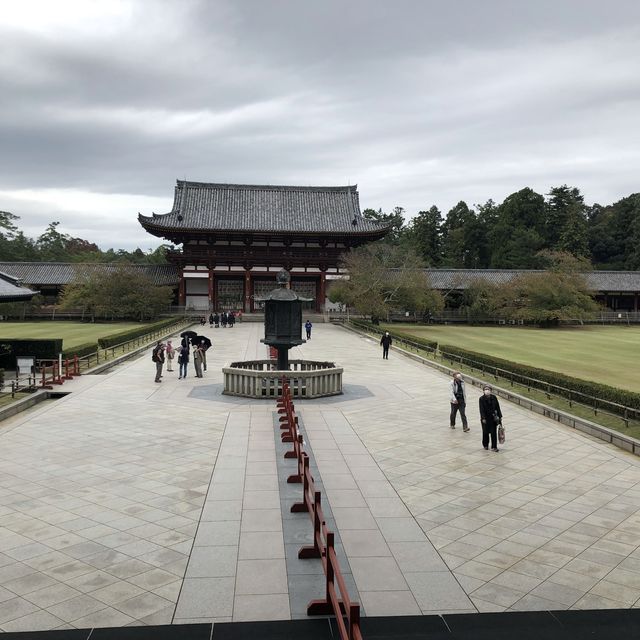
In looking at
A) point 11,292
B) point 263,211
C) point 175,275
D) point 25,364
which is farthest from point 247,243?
point 25,364

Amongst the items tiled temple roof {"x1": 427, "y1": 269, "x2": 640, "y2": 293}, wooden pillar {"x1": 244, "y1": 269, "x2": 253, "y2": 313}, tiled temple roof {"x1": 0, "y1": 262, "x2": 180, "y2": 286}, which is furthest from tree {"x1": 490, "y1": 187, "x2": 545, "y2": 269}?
tiled temple roof {"x1": 0, "y1": 262, "x2": 180, "y2": 286}

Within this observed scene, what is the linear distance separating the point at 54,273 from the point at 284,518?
5595 centimetres

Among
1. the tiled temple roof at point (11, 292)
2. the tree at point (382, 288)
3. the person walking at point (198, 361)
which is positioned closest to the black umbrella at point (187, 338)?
the person walking at point (198, 361)

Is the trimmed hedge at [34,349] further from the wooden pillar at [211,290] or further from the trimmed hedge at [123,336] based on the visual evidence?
the wooden pillar at [211,290]

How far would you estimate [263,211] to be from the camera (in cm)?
6003

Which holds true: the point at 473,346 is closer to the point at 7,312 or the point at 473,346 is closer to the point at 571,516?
the point at 571,516

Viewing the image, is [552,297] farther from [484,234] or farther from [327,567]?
[327,567]

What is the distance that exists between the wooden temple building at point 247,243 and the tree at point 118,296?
6158 millimetres

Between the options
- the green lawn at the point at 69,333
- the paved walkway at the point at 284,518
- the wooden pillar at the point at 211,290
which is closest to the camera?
the paved walkway at the point at 284,518

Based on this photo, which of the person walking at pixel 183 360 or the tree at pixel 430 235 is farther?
the tree at pixel 430 235

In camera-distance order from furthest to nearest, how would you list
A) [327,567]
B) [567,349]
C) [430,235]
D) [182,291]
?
[430,235] < [182,291] < [567,349] < [327,567]

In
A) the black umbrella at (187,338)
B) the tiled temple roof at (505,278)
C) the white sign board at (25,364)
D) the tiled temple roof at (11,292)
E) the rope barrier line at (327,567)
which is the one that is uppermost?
the tiled temple roof at (505,278)

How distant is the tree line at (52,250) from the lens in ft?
261

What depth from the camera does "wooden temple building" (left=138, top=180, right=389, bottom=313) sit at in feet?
181
